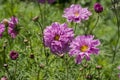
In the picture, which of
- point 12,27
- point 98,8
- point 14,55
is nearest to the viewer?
point 14,55

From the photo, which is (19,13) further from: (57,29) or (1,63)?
(57,29)

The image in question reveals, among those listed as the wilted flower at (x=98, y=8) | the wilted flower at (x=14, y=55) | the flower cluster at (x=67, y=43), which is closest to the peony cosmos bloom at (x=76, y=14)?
the wilted flower at (x=98, y=8)

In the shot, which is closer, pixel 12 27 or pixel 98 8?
pixel 12 27

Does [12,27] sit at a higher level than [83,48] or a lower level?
higher

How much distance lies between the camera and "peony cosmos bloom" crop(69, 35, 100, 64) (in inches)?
111

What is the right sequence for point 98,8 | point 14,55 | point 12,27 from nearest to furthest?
point 14,55, point 12,27, point 98,8

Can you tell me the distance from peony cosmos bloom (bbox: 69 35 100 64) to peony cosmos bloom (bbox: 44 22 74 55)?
0.05 meters

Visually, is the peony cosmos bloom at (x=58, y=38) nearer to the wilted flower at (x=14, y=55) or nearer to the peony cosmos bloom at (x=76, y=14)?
the wilted flower at (x=14, y=55)

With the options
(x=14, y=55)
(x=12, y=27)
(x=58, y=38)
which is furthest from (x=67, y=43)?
(x=12, y=27)

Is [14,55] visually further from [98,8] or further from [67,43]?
[98,8]

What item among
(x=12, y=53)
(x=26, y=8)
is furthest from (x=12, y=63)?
(x=26, y=8)

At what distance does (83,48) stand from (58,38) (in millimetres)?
192

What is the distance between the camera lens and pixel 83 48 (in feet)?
9.47

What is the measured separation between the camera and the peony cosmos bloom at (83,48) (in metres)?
2.83
